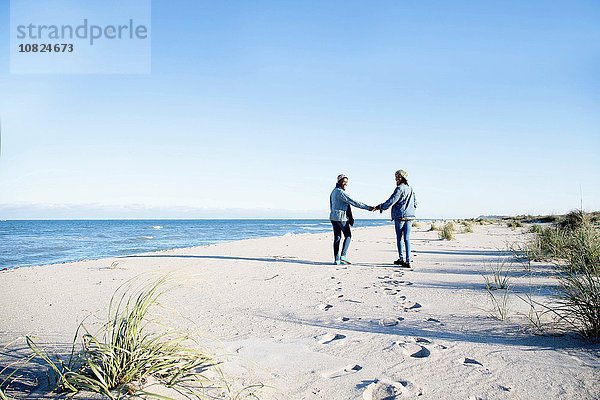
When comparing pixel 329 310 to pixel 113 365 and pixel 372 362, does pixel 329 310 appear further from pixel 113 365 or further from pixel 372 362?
pixel 113 365

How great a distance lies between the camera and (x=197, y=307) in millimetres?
4789

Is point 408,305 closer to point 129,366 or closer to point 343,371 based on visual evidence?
point 343,371

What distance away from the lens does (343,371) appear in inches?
110

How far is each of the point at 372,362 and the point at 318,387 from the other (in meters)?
0.57

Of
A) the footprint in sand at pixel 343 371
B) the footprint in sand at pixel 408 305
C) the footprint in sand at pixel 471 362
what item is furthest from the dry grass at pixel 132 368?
the footprint in sand at pixel 408 305

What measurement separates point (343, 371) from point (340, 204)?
6.06 meters

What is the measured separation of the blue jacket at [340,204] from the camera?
859 cm

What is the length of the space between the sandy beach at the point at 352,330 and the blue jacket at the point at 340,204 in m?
1.74

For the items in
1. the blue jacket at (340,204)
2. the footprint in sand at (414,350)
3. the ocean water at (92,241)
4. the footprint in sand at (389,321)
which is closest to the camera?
the footprint in sand at (414,350)

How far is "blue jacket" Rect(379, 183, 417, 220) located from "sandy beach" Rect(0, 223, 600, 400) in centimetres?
132

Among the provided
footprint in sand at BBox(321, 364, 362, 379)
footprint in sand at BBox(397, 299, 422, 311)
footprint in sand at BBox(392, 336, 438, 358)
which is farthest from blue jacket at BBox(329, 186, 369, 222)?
footprint in sand at BBox(321, 364, 362, 379)

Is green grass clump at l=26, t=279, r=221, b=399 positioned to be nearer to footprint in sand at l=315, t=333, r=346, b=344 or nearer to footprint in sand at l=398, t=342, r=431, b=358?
footprint in sand at l=315, t=333, r=346, b=344

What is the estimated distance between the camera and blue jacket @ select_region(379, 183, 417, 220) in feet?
26.7

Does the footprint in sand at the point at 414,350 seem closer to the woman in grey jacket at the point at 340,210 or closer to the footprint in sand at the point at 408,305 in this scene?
the footprint in sand at the point at 408,305
